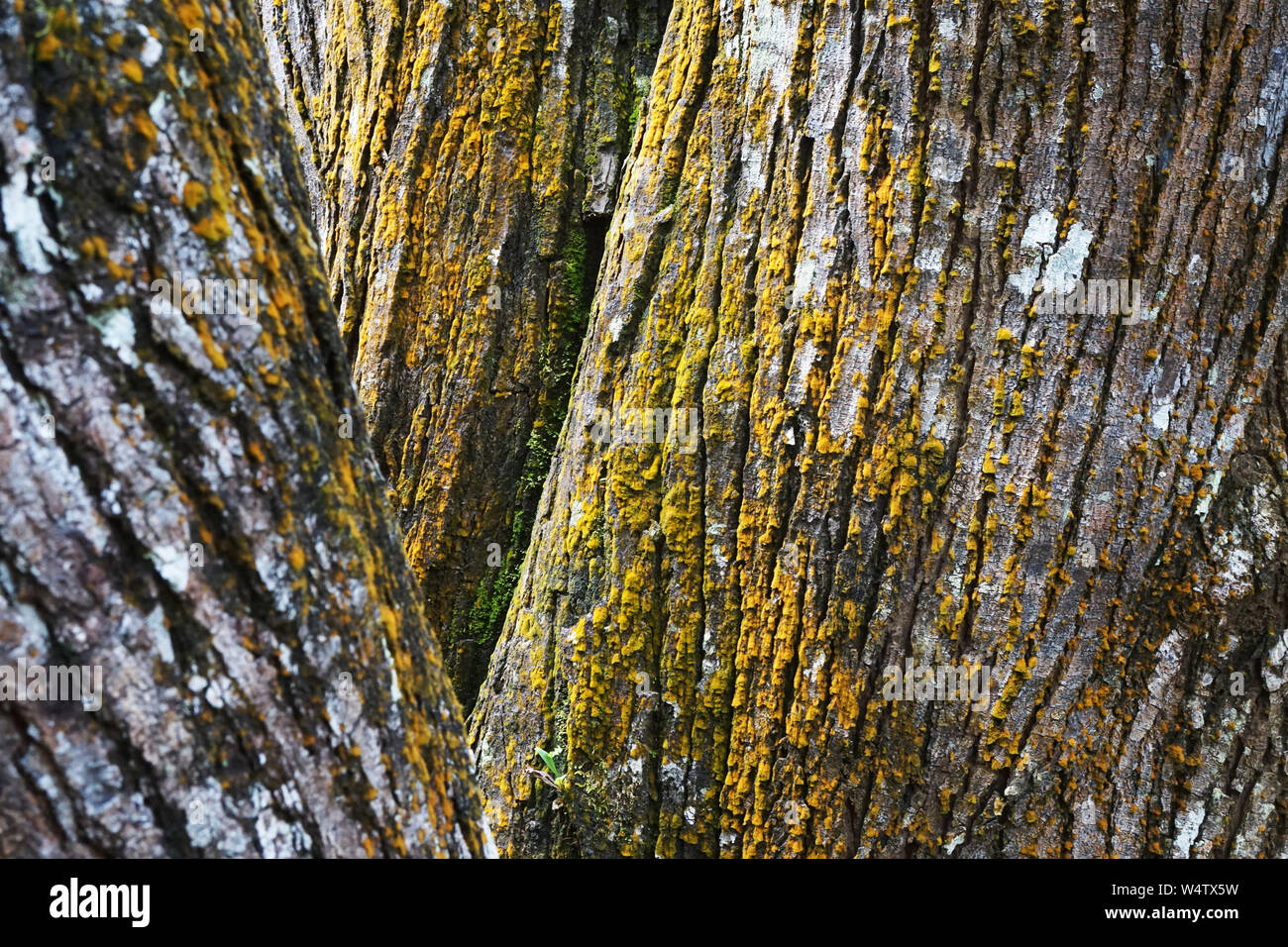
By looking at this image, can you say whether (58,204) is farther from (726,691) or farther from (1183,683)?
(1183,683)

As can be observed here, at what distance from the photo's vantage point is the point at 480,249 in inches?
108

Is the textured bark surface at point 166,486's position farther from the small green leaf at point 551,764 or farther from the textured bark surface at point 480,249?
the textured bark surface at point 480,249

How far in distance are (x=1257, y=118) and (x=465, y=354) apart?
2.00m

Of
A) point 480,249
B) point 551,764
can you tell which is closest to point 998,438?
point 551,764

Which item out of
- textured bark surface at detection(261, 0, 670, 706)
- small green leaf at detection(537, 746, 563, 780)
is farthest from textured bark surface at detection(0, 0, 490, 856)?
textured bark surface at detection(261, 0, 670, 706)

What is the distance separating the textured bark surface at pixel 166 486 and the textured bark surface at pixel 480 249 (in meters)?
1.45

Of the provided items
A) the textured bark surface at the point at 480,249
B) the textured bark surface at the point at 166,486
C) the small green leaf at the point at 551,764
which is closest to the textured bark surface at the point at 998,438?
the small green leaf at the point at 551,764

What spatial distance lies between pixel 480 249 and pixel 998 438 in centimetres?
155

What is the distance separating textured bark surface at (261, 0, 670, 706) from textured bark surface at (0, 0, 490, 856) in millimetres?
1448

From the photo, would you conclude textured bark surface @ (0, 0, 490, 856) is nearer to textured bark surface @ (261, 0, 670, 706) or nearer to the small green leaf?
the small green leaf

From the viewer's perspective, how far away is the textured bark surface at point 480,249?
8.95 ft

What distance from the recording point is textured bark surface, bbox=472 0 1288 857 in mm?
1940

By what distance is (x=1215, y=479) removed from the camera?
1999 mm

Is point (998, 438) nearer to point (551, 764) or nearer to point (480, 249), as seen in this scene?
point (551, 764)
